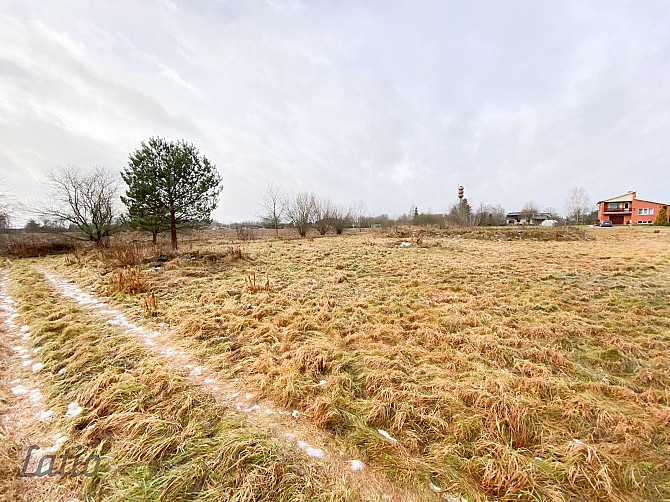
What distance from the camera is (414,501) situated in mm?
1743

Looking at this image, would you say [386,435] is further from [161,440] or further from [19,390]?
[19,390]

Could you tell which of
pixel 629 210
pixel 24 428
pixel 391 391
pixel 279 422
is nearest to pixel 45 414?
pixel 24 428

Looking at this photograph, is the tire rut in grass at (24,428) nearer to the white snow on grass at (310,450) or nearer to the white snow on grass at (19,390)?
the white snow on grass at (19,390)

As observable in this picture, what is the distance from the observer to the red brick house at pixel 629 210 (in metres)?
41.8

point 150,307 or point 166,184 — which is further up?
point 166,184

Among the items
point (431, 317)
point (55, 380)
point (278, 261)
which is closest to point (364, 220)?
point (278, 261)

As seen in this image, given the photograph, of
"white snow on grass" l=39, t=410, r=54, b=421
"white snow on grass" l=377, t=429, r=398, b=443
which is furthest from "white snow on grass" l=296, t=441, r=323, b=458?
"white snow on grass" l=39, t=410, r=54, b=421

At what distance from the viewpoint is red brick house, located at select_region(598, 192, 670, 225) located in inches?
1647

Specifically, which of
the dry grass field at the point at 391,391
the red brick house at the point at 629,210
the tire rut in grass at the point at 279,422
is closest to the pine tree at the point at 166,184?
the dry grass field at the point at 391,391

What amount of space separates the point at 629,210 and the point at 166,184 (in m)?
72.3

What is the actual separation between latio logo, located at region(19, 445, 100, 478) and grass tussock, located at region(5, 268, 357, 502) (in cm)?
6

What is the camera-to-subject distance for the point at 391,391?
276cm

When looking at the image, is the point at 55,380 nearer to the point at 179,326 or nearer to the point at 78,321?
the point at 179,326

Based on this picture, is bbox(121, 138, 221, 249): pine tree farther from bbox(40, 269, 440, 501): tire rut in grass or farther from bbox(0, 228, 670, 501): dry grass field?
bbox(40, 269, 440, 501): tire rut in grass
